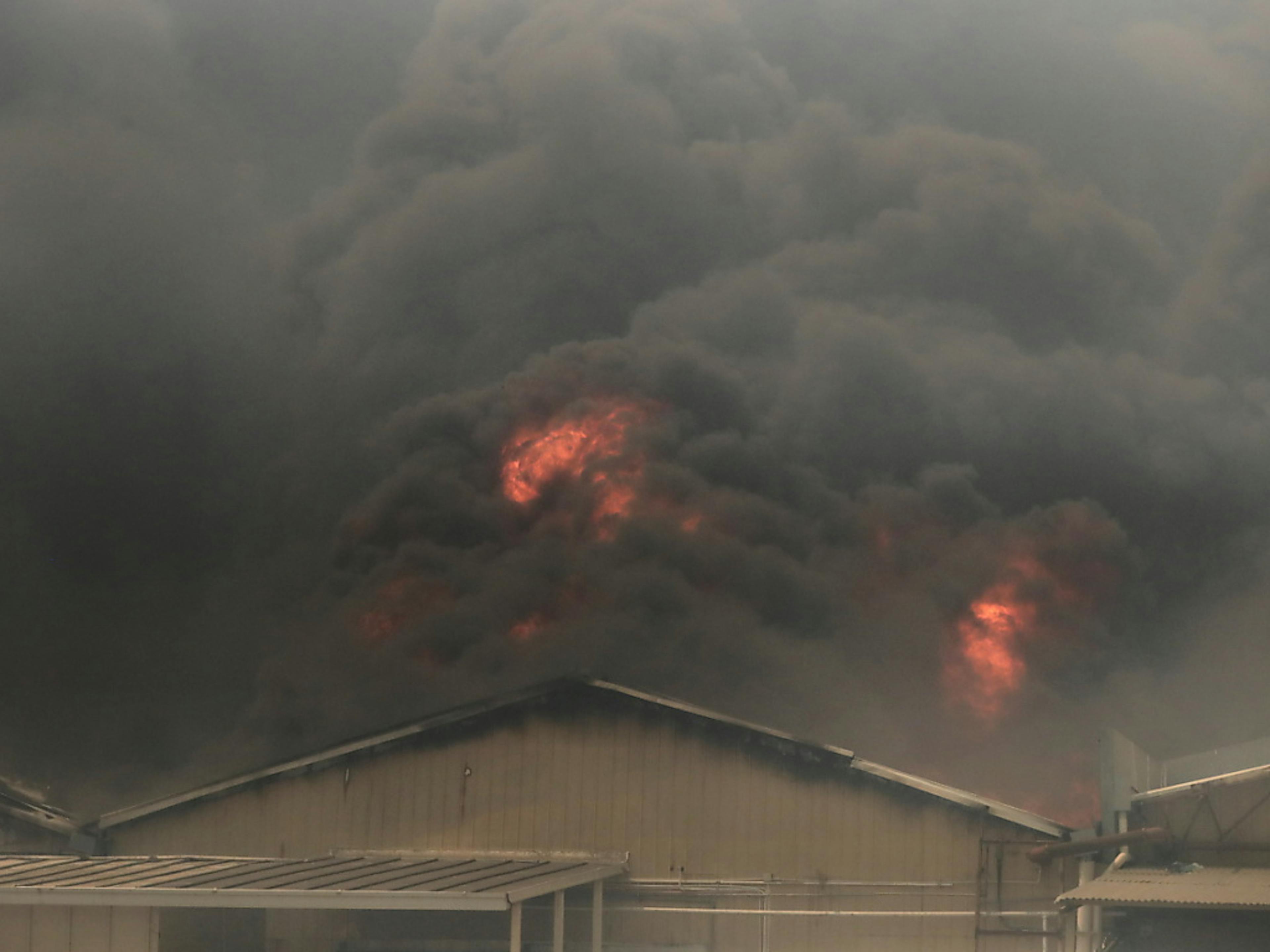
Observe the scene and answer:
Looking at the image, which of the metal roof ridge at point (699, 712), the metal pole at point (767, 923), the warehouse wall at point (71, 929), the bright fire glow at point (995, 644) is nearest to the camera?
the warehouse wall at point (71, 929)

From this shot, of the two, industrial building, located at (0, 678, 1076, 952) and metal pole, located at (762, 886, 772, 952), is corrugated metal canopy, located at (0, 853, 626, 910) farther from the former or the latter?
metal pole, located at (762, 886, 772, 952)

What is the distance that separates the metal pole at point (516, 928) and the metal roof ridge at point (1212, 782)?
12.0 meters

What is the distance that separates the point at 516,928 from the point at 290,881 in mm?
4012

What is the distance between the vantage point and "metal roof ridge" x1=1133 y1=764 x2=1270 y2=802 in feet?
90.0

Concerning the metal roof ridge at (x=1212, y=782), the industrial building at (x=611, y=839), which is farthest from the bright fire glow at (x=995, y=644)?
the industrial building at (x=611, y=839)

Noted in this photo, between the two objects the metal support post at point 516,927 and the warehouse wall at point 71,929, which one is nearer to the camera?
the metal support post at point 516,927

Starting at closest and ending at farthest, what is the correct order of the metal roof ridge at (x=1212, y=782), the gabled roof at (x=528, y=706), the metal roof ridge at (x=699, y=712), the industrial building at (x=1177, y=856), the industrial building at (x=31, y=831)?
the industrial building at (x=1177, y=856) < the metal roof ridge at (x=1212, y=782) < the gabled roof at (x=528, y=706) < the metal roof ridge at (x=699, y=712) < the industrial building at (x=31, y=831)

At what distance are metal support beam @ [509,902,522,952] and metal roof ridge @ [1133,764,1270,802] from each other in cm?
1196

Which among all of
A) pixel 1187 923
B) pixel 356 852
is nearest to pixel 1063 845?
pixel 1187 923

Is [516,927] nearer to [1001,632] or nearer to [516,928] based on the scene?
[516,928]

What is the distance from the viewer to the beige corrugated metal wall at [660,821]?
29.3 metres

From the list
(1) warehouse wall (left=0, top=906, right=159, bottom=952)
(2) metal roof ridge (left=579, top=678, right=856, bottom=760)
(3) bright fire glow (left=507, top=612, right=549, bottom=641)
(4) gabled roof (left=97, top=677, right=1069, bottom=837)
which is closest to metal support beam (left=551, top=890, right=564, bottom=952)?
(2) metal roof ridge (left=579, top=678, right=856, bottom=760)

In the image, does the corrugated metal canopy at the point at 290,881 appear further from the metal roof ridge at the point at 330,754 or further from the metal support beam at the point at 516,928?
the metal roof ridge at the point at 330,754

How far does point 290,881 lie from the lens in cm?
2567
